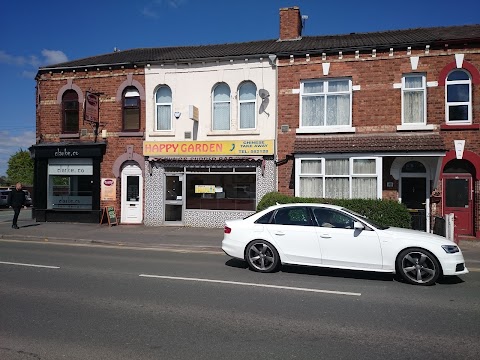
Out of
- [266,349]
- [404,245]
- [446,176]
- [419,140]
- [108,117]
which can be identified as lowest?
[266,349]

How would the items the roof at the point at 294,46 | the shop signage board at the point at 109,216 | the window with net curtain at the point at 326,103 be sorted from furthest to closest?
the shop signage board at the point at 109,216 < the window with net curtain at the point at 326,103 < the roof at the point at 294,46

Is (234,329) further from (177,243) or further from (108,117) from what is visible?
(108,117)

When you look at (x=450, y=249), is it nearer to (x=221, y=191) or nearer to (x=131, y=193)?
(x=221, y=191)

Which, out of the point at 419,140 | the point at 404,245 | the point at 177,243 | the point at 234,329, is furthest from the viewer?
the point at 419,140

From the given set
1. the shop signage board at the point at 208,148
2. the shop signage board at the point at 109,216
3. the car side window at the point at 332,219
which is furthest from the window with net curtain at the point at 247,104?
the car side window at the point at 332,219

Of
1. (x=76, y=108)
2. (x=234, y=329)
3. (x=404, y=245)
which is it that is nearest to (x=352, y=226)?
(x=404, y=245)

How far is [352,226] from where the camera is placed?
7.84m

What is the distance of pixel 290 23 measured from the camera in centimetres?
1762

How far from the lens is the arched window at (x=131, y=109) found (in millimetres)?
17000

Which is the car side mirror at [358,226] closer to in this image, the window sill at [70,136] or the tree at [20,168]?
the window sill at [70,136]

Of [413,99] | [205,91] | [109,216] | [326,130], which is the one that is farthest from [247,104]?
[109,216]

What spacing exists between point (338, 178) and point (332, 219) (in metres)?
6.83

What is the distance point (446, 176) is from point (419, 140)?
1.56 meters

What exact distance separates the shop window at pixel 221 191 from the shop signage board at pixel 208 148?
0.91 m
